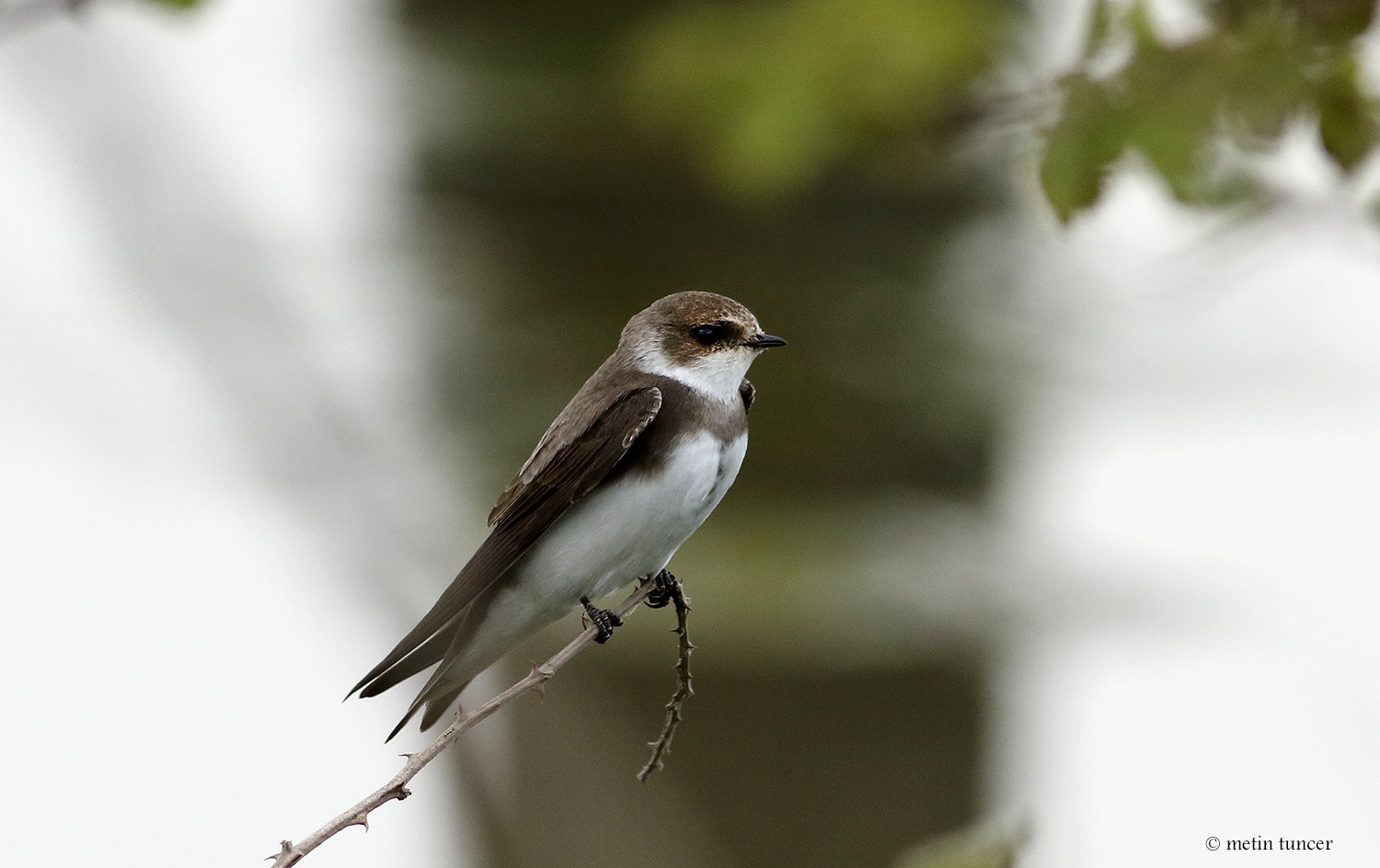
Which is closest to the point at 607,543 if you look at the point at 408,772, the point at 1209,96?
the point at 408,772

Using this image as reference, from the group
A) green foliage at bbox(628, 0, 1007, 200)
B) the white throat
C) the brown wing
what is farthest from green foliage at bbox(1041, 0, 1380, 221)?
the brown wing

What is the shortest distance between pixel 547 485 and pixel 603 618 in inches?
15.2

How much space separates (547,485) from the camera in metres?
3.89

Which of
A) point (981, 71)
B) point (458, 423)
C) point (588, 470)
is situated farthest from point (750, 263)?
point (588, 470)

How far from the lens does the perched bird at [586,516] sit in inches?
152

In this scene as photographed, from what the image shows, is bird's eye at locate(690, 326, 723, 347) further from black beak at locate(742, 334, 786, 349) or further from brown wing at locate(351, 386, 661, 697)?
brown wing at locate(351, 386, 661, 697)

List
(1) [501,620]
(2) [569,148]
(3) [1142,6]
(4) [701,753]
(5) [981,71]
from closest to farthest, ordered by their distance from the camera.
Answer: (3) [1142,6]
(1) [501,620]
(5) [981,71]
(4) [701,753]
(2) [569,148]

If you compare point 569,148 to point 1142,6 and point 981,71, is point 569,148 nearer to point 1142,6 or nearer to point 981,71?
point 981,71

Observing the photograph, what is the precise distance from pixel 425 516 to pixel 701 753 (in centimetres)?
208

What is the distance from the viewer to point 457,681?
398 centimetres

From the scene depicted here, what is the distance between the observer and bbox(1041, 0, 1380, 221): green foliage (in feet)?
11.2

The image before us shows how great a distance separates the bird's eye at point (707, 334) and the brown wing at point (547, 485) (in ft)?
1.73

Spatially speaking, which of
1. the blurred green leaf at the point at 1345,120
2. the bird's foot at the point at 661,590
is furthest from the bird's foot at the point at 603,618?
the blurred green leaf at the point at 1345,120

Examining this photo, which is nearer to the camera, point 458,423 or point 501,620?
point 501,620
